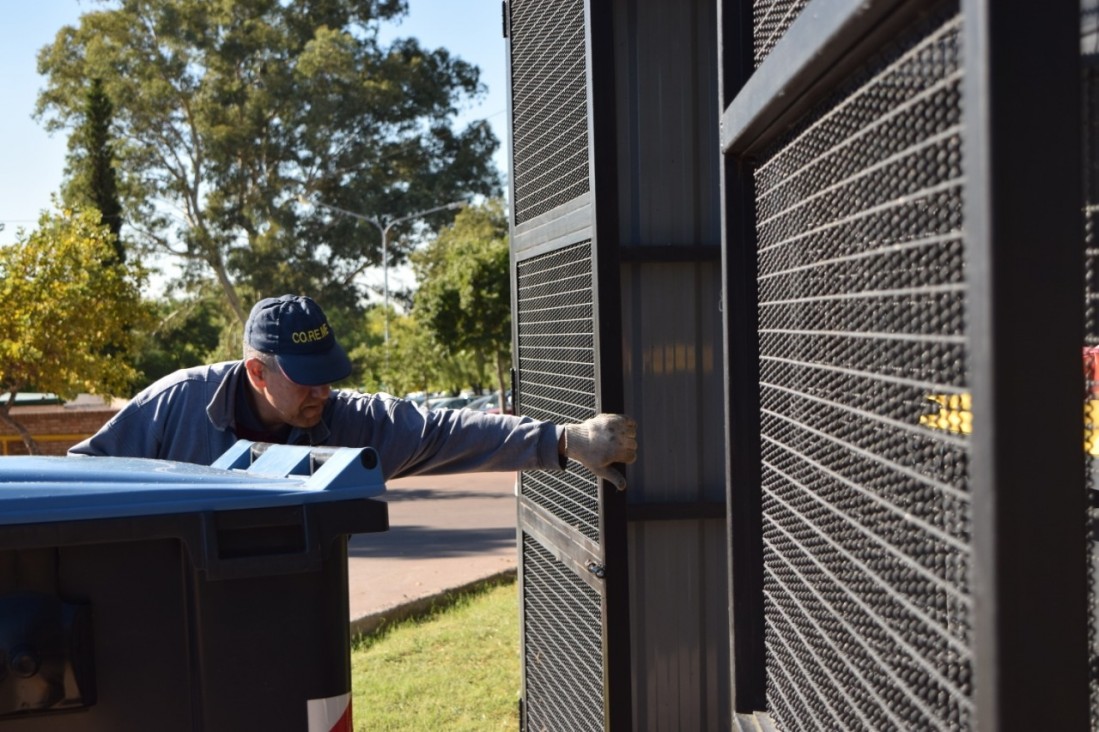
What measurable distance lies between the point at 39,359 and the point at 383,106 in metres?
19.7

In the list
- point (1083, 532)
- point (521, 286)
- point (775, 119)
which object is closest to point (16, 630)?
point (775, 119)

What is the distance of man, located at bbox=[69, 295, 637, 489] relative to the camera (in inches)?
139

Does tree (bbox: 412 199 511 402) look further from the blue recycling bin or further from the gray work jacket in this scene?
the blue recycling bin

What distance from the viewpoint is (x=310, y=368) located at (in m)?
3.52

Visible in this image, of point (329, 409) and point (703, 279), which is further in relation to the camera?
point (703, 279)

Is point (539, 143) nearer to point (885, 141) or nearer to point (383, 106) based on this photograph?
point (885, 141)

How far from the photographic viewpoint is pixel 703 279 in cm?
487

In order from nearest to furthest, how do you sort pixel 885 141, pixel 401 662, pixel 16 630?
pixel 885 141, pixel 16 630, pixel 401 662

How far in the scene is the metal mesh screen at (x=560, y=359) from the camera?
11.8ft

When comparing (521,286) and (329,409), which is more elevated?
(521,286)

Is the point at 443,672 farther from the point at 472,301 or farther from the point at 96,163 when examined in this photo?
the point at 96,163

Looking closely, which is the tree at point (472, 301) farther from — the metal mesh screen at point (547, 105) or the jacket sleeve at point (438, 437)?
the jacket sleeve at point (438, 437)

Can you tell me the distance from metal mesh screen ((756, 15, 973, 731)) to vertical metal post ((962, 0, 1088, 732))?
9 cm

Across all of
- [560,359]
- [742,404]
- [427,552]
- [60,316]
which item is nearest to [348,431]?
[560,359]
